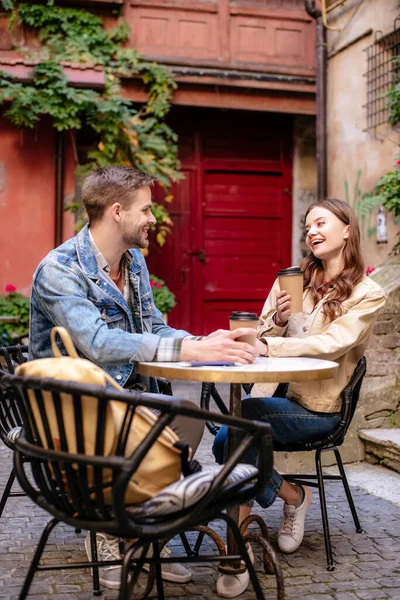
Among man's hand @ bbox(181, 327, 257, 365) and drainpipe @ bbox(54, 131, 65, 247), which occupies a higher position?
drainpipe @ bbox(54, 131, 65, 247)

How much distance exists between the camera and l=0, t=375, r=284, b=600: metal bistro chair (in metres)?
2.11

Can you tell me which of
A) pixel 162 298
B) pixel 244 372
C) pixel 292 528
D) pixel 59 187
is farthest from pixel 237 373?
pixel 59 187

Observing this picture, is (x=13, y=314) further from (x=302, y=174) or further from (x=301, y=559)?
(x=301, y=559)

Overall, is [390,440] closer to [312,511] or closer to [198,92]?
[312,511]

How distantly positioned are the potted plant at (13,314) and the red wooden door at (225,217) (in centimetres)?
222

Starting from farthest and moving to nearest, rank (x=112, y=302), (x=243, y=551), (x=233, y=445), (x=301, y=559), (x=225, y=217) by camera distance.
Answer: (x=225, y=217) < (x=301, y=559) < (x=112, y=302) < (x=233, y=445) < (x=243, y=551)

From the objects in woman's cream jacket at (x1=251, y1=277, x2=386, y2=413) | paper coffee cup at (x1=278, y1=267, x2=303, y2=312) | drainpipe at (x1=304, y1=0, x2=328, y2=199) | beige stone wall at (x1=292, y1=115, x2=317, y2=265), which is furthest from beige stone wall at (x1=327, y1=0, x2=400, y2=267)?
paper coffee cup at (x1=278, y1=267, x2=303, y2=312)

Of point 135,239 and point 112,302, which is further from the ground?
point 135,239

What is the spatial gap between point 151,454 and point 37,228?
319 inches

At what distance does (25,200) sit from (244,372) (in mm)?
7913

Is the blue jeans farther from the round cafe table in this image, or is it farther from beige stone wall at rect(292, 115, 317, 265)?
beige stone wall at rect(292, 115, 317, 265)

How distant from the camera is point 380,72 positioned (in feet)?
29.4

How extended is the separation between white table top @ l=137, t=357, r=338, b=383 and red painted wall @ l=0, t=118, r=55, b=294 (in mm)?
7337

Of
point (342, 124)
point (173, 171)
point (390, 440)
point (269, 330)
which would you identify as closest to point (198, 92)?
point (173, 171)
